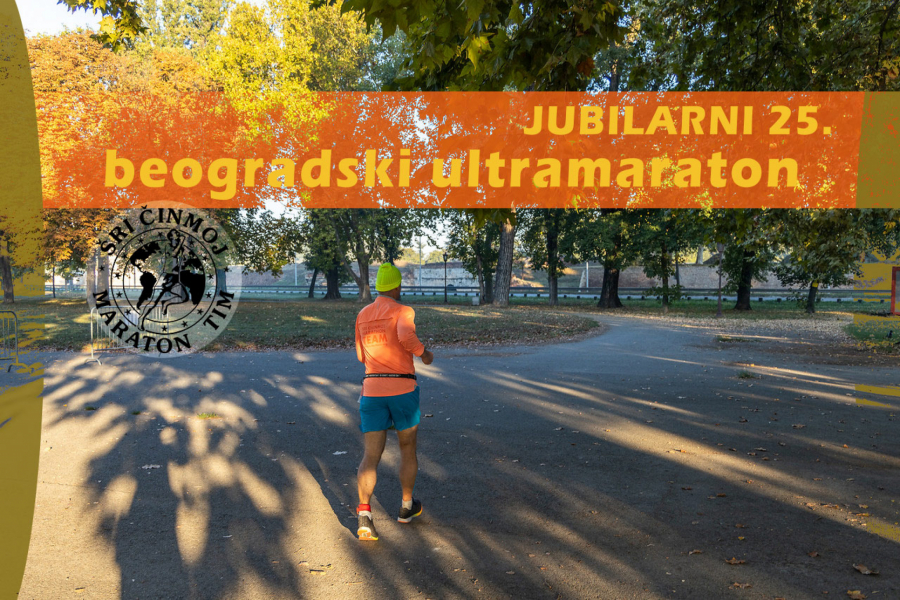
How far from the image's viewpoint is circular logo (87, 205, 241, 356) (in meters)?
14.7

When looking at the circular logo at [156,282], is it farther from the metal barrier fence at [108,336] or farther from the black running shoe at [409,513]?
the black running shoe at [409,513]

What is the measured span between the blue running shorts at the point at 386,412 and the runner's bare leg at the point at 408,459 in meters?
0.06

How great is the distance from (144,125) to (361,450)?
19.8 m

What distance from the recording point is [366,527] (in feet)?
13.6

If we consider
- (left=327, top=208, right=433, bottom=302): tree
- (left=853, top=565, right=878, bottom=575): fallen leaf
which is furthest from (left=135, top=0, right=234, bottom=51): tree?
(left=853, top=565, right=878, bottom=575): fallen leaf

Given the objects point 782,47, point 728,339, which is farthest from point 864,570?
point 728,339

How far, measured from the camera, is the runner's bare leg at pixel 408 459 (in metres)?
4.44

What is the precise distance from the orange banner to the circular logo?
1.87 metres

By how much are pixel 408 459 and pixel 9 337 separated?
11829 mm

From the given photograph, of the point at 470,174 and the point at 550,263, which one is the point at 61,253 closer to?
the point at 470,174

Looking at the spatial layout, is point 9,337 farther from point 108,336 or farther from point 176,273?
point 176,273

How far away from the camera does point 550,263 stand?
37125 millimetres

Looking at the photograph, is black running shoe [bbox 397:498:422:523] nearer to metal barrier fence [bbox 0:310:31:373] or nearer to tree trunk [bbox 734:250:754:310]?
metal barrier fence [bbox 0:310:31:373]

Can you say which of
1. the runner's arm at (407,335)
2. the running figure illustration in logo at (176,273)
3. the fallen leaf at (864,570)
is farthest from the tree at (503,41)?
the running figure illustration in logo at (176,273)
